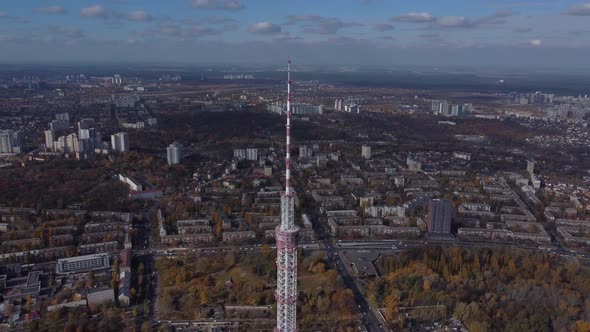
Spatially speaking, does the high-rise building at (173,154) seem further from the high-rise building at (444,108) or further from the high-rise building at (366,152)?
the high-rise building at (444,108)

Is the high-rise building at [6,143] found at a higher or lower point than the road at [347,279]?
higher

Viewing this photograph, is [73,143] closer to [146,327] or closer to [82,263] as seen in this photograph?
[82,263]

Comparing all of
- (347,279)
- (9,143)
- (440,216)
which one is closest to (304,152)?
(440,216)

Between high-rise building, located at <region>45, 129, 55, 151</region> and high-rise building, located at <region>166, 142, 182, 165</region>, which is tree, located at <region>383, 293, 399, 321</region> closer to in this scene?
high-rise building, located at <region>166, 142, 182, 165</region>

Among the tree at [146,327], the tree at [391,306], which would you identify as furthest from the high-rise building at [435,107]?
the tree at [146,327]

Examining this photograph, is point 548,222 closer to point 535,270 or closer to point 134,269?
point 535,270

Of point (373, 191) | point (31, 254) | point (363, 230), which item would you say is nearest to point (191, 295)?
point (31, 254)
